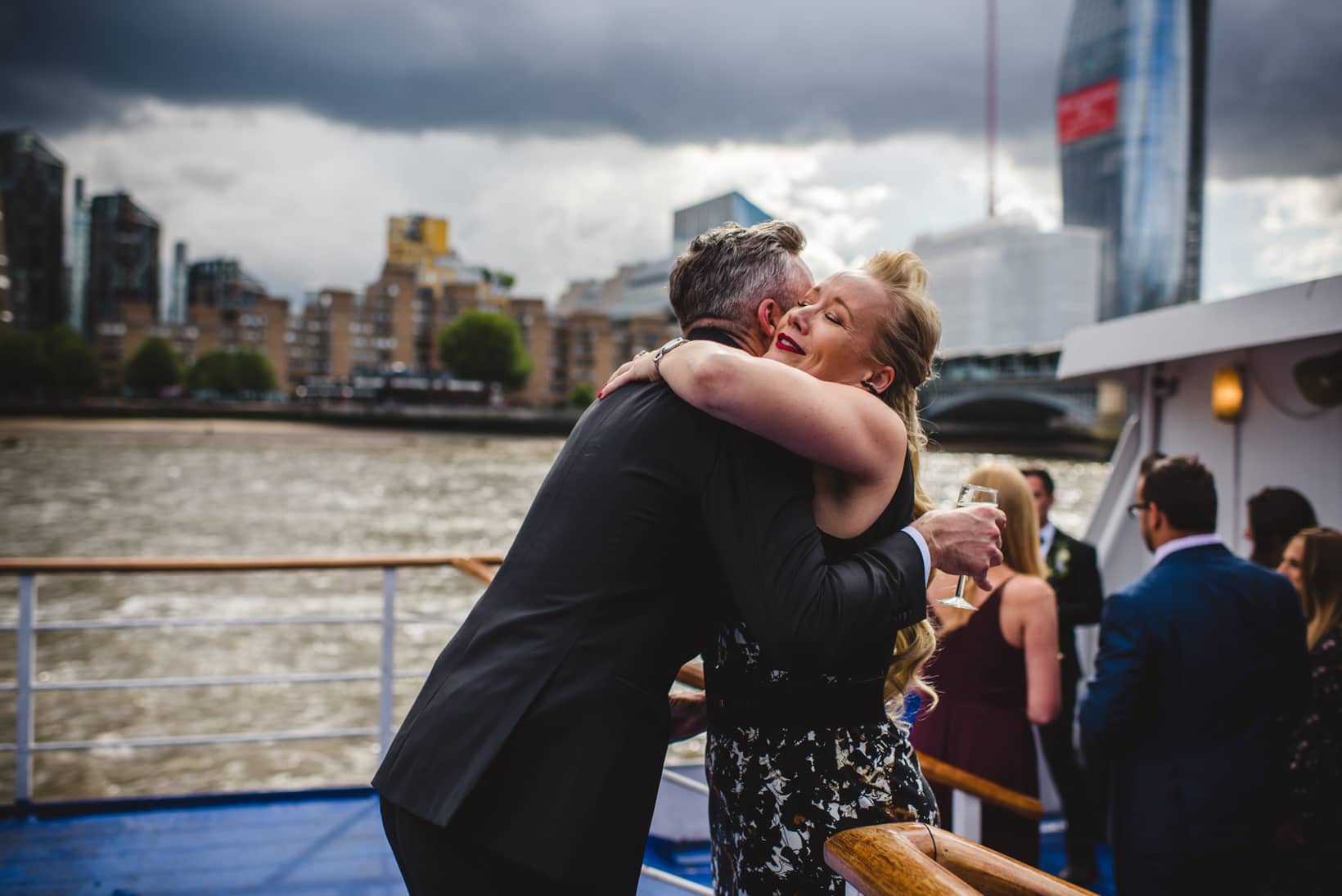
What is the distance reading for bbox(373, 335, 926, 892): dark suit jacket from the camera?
1146mm

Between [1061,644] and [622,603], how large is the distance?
10.2 feet

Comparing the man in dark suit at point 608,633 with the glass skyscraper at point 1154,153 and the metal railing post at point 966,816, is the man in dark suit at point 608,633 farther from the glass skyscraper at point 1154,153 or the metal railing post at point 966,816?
the glass skyscraper at point 1154,153

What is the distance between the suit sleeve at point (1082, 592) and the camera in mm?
3732

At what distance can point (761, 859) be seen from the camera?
136cm

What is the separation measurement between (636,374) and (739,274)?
0.80 ft

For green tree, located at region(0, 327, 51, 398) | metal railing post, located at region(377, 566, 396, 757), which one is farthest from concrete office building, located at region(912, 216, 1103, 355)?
metal railing post, located at region(377, 566, 396, 757)

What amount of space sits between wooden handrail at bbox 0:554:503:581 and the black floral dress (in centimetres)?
191

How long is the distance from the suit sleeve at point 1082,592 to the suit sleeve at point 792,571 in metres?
2.85

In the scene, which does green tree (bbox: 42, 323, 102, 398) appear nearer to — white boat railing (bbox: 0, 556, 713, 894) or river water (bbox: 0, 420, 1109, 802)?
river water (bbox: 0, 420, 1109, 802)

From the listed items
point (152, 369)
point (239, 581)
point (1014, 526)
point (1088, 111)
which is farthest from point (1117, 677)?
point (1088, 111)

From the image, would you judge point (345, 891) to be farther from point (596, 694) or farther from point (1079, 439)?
point (1079, 439)

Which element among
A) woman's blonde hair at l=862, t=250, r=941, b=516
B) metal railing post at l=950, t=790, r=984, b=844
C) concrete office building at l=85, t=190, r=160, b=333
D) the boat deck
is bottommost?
the boat deck

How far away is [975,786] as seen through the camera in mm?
1811

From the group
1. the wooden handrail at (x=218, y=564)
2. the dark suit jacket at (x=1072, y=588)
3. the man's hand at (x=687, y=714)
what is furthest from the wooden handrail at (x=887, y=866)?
the dark suit jacket at (x=1072, y=588)
